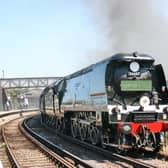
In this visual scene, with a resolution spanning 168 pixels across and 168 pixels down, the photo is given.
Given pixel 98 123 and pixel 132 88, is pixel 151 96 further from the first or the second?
pixel 98 123

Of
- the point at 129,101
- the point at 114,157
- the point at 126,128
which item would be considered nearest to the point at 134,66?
the point at 129,101

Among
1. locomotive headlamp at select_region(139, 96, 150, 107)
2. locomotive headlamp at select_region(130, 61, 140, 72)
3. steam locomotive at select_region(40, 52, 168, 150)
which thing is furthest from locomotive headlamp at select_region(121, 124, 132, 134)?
locomotive headlamp at select_region(130, 61, 140, 72)

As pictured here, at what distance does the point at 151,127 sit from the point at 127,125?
830 mm

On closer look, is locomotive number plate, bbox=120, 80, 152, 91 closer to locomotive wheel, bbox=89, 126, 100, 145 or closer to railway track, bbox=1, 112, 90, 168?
locomotive wheel, bbox=89, 126, 100, 145

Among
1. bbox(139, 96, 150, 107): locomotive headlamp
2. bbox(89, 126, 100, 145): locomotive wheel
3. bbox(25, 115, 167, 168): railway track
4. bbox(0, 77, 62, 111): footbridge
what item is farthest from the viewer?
bbox(0, 77, 62, 111): footbridge

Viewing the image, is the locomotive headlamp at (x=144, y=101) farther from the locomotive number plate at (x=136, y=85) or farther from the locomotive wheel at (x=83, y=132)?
the locomotive wheel at (x=83, y=132)

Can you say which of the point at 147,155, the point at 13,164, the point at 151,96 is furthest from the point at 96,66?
the point at 13,164

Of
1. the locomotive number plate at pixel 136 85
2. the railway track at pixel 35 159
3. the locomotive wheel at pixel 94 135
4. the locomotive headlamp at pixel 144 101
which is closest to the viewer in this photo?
the railway track at pixel 35 159

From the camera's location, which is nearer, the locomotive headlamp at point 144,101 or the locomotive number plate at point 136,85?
the locomotive headlamp at point 144,101

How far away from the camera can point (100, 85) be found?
14898mm

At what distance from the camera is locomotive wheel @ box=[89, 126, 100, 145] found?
1604 centimetres

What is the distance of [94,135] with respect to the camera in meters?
16.8

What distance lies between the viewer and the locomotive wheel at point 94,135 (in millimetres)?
16042

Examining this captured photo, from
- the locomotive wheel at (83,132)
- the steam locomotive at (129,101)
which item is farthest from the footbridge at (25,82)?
the steam locomotive at (129,101)
